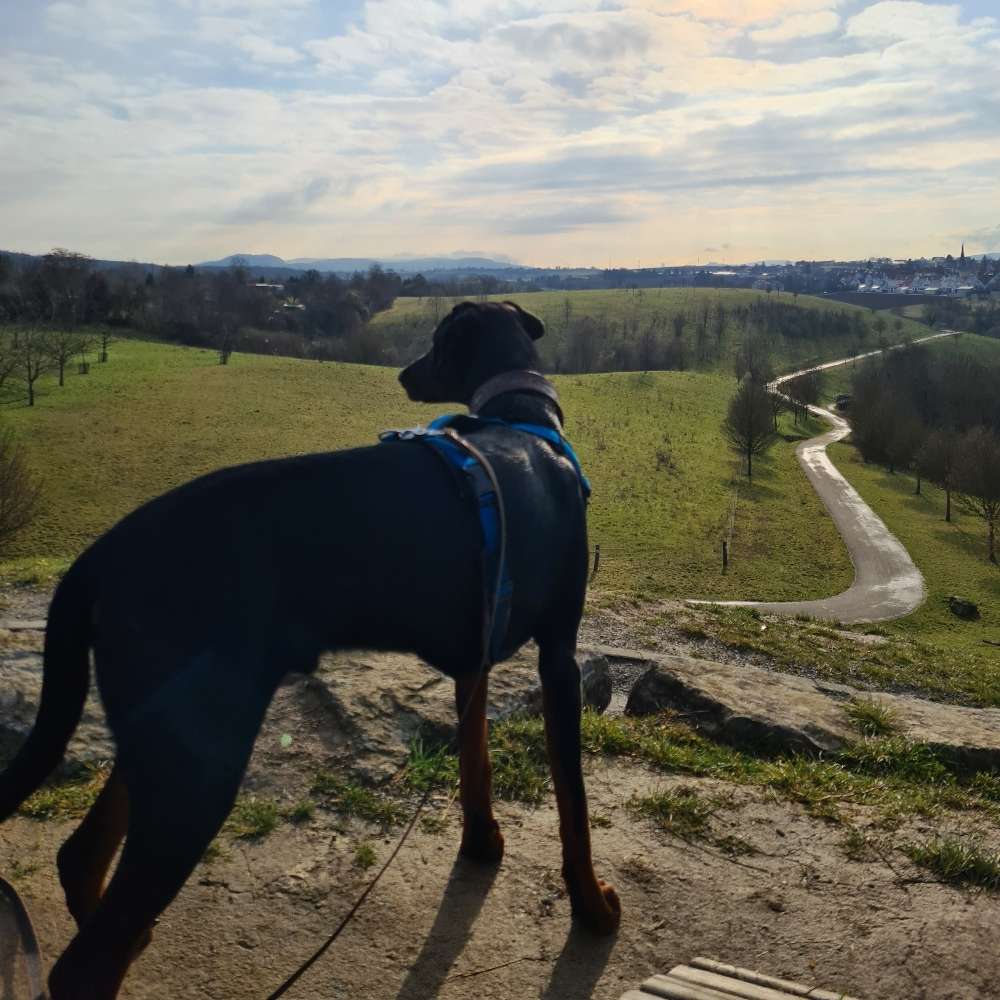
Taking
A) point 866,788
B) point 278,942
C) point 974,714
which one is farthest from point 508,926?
point 974,714

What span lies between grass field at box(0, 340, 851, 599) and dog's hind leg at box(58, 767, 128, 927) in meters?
11.3

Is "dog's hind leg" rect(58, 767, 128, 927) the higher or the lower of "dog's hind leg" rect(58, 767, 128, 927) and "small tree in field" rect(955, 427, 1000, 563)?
the higher

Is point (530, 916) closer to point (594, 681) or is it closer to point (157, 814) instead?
point (157, 814)

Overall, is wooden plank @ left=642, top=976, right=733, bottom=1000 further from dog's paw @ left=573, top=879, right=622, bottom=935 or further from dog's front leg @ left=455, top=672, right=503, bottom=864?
dog's front leg @ left=455, top=672, right=503, bottom=864

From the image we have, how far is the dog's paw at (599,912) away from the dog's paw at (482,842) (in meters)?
0.54

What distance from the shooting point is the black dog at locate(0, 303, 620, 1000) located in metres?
2.26

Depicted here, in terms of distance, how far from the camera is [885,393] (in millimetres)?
59094

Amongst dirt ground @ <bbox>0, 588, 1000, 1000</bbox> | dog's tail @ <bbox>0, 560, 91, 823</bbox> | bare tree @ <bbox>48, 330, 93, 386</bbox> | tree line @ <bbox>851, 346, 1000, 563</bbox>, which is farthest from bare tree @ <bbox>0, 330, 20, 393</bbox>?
tree line @ <bbox>851, 346, 1000, 563</bbox>

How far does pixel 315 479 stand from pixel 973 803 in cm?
443

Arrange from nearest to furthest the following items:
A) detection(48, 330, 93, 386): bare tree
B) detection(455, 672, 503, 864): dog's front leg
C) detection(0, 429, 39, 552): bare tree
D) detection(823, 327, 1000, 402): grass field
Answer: detection(455, 672, 503, 864): dog's front leg → detection(0, 429, 39, 552): bare tree → detection(48, 330, 93, 386): bare tree → detection(823, 327, 1000, 402): grass field

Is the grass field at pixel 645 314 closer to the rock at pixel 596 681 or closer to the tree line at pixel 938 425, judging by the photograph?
the tree line at pixel 938 425

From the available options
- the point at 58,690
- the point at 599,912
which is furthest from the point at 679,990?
the point at 58,690

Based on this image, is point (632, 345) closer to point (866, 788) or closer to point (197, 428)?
point (197, 428)

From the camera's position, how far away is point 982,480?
3641 cm
